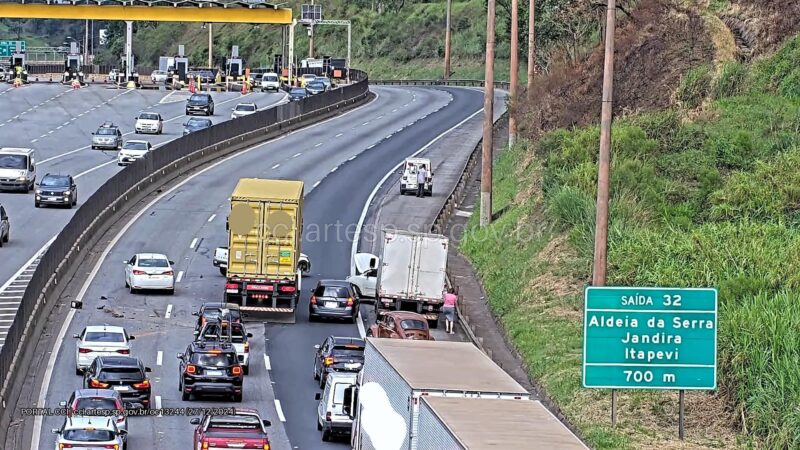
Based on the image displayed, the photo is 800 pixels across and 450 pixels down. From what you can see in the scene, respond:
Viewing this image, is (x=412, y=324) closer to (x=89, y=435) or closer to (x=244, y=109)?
(x=89, y=435)

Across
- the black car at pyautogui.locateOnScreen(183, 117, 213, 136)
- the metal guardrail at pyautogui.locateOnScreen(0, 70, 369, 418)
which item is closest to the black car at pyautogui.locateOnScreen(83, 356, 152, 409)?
the metal guardrail at pyautogui.locateOnScreen(0, 70, 369, 418)

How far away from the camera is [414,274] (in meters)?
Result: 50.5

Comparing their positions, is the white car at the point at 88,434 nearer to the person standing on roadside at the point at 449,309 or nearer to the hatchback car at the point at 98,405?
the hatchback car at the point at 98,405

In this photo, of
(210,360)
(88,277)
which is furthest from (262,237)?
(210,360)

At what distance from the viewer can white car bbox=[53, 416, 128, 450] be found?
30.6 metres

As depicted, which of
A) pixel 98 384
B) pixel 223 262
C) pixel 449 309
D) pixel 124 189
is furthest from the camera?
pixel 124 189

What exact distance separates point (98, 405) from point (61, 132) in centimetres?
6594

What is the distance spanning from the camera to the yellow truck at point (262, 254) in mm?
49344

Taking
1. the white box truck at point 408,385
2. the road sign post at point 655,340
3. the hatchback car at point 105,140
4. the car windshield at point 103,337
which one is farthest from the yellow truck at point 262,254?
the hatchback car at point 105,140

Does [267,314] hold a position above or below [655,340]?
below

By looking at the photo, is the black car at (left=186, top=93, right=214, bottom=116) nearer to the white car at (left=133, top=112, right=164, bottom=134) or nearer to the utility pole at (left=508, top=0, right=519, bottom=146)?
the white car at (left=133, top=112, right=164, bottom=134)

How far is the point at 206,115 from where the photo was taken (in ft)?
354

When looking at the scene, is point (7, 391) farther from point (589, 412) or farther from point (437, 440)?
point (437, 440)

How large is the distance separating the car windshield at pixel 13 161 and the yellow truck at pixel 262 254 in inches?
895
